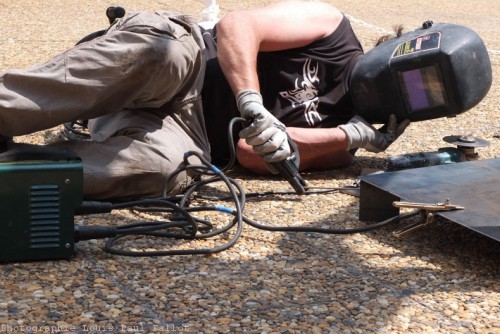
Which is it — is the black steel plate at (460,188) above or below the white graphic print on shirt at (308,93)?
below

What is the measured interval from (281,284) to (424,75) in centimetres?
136

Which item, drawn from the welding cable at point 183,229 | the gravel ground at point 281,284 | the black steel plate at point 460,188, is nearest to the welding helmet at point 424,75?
the black steel plate at point 460,188

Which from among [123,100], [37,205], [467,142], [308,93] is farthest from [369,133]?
[37,205]

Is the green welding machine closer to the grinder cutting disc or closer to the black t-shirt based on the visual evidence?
the black t-shirt

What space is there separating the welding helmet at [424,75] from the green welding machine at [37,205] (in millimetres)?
1522

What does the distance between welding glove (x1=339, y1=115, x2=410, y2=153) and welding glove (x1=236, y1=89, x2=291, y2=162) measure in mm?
463

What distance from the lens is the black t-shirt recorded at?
3.57 meters

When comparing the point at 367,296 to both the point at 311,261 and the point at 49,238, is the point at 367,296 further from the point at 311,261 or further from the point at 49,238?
the point at 49,238

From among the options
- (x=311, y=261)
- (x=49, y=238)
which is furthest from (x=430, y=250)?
(x=49, y=238)

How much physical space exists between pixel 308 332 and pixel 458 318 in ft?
1.38

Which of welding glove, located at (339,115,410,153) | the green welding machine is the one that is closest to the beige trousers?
the green welding machine

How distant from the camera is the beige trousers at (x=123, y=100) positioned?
112 inches

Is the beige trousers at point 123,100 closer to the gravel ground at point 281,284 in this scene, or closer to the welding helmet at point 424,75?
the gravel ground at point 281,284

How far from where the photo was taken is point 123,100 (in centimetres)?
306
